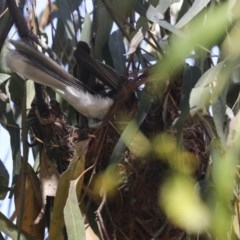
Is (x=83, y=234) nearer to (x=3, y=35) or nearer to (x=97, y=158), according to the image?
(x=97, y=158)

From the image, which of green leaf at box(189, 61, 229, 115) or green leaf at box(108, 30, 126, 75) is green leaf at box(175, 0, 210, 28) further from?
green leaf at box(108, 30, 126, 75)

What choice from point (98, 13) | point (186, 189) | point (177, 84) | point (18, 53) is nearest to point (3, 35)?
point (18, 53)

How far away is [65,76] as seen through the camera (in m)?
1.85

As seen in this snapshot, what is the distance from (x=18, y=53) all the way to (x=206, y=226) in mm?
694

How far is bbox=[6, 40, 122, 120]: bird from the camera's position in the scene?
1.74 m

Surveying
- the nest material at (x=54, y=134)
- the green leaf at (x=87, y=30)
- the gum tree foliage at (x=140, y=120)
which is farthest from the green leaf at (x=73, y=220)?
the green leaf at (x=87, y=30)

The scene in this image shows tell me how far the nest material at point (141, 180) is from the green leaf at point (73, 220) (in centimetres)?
16

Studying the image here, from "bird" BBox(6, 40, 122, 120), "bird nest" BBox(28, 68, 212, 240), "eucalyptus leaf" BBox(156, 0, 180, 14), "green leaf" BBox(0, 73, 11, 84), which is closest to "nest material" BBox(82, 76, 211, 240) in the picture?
"bird nest" BBox(28, 68, 212, 240)

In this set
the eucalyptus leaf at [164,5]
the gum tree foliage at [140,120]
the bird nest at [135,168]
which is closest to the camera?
the gum tree foliage at [140,120]

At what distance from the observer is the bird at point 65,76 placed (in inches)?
68.4

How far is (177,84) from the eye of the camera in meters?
1.76

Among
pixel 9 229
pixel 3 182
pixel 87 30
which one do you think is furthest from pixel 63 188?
pixel 87 30

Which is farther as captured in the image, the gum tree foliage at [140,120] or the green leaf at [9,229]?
the green leaf at [9,229]

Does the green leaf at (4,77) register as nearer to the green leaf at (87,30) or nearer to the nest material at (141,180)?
the green leaf at (87,30)
